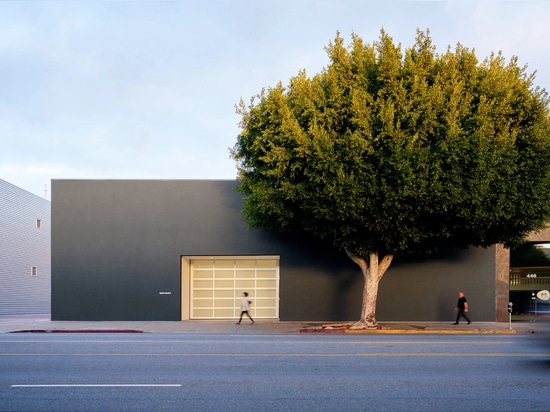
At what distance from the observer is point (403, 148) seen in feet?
62.0

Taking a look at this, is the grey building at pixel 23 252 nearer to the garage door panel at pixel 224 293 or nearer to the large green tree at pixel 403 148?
the garage door panel at pixel 224 293

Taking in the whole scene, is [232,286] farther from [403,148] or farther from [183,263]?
[403,148]

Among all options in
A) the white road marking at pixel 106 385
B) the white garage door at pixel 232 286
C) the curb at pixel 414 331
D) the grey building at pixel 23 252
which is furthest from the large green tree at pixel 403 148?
the grey building at pixel 23 252

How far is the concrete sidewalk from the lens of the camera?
2169 centimetres

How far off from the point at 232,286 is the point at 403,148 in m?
11.9

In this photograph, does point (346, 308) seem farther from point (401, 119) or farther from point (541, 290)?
point (401, 119)

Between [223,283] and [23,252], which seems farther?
[23,252]

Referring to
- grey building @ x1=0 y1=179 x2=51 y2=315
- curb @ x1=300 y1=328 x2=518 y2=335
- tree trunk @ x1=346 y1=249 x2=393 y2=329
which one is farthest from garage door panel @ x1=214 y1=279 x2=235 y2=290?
grey building @ x1=0 y1=179 x2=51 y2=315

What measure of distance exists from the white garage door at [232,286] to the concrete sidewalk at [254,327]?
1503 mm

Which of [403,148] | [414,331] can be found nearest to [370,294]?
[414,331]

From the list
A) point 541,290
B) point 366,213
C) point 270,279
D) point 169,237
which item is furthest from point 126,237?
point 541,290

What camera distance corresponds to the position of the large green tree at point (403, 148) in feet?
62.3

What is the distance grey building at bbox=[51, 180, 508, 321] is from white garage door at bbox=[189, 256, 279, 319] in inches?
37.7

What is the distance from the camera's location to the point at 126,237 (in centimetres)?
2666
